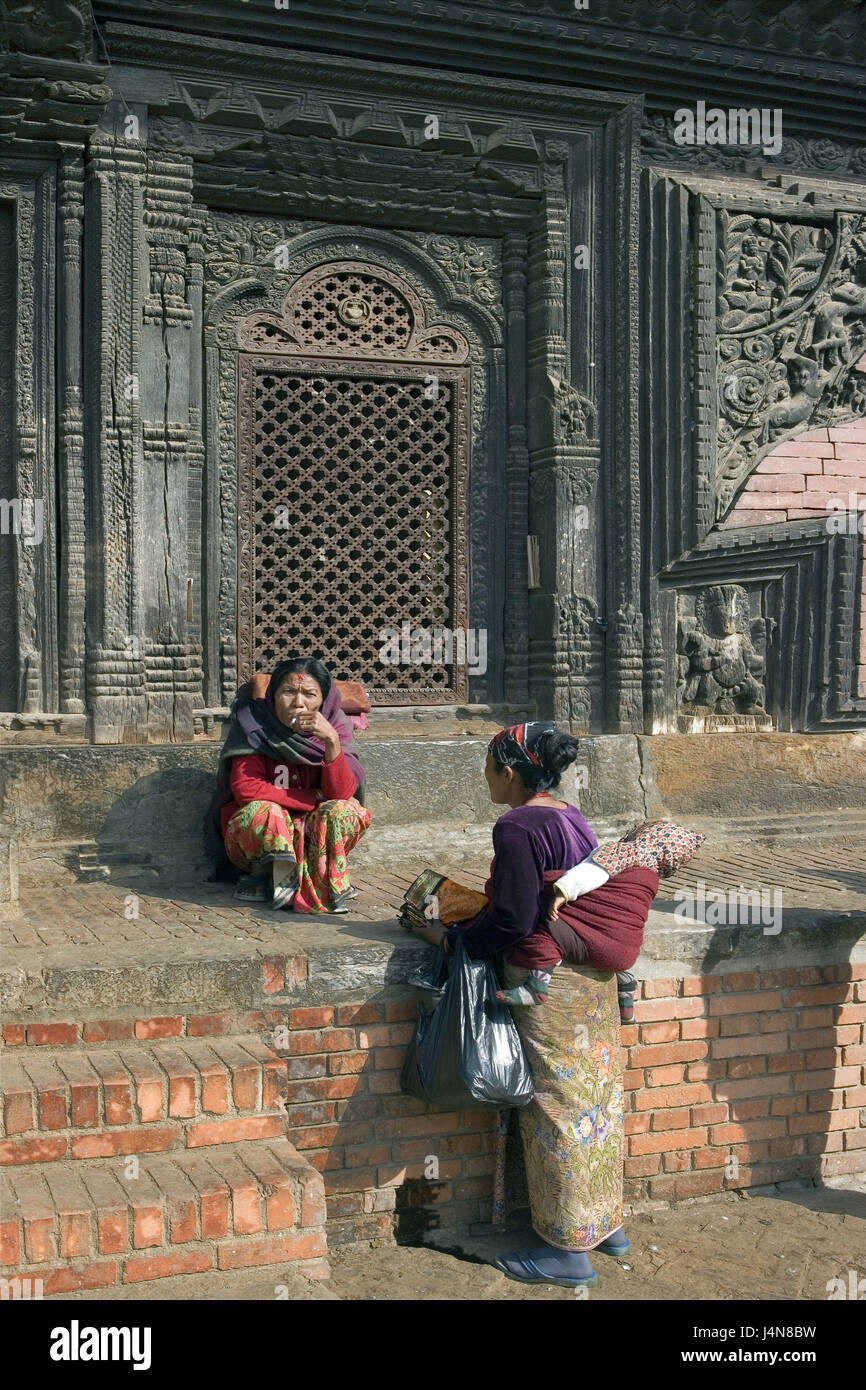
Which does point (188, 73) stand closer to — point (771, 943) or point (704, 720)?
point (704, 720)

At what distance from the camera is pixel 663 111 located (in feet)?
24.4

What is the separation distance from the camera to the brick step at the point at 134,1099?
3574mm

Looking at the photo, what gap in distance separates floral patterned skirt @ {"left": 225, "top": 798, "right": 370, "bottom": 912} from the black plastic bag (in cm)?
106

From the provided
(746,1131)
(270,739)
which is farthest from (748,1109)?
(270,739)

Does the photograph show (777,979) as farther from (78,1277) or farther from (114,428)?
(114,428)

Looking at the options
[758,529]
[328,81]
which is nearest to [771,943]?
[758,529]

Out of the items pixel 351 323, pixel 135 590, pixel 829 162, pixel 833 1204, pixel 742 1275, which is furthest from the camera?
pixel 829 162

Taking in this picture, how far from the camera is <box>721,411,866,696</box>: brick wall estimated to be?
24.6 feet

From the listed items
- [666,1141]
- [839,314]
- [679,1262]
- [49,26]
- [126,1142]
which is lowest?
[679,1262]

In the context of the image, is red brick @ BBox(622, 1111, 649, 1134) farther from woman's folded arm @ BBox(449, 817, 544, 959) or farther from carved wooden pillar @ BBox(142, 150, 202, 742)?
carved wooden pillar @ BBox(142, 150, 202, 742)

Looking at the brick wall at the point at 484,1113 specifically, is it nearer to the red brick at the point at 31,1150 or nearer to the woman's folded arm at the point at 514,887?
the red brick at the point at 31,1150

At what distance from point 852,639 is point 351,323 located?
3.34m

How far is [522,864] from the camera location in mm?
3826

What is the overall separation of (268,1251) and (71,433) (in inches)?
166
